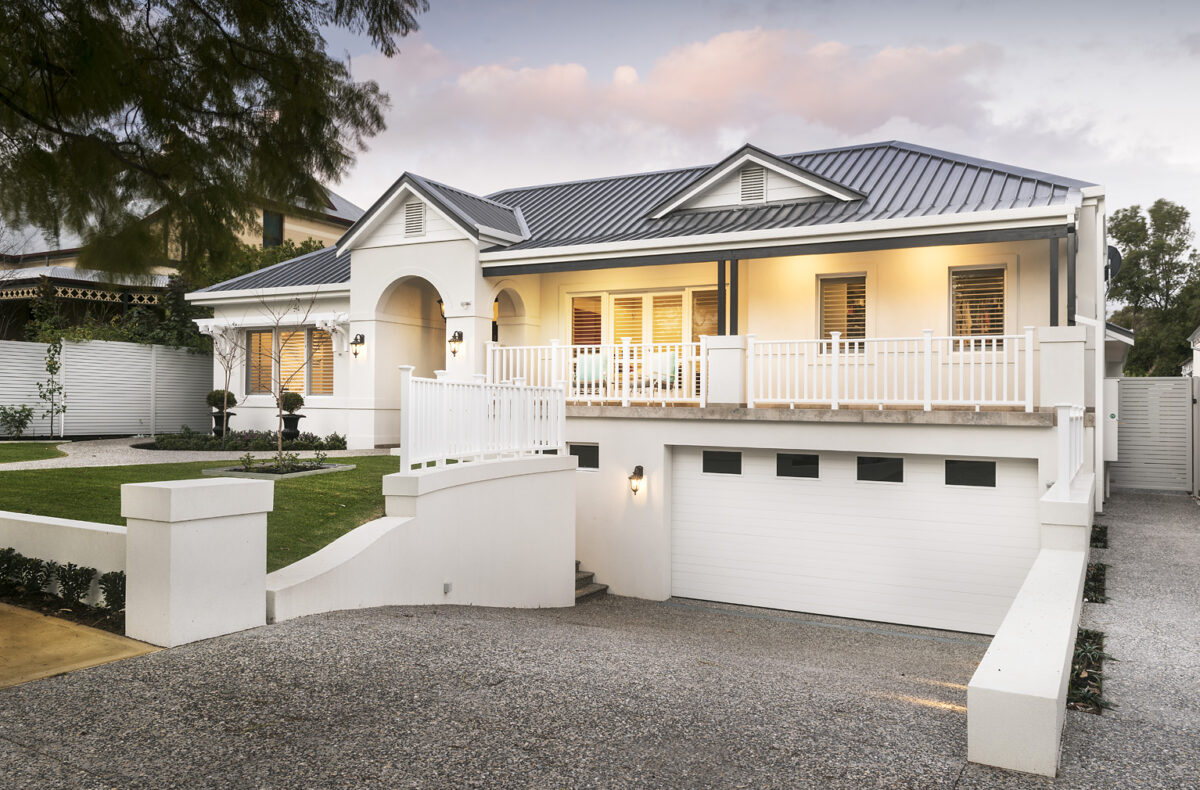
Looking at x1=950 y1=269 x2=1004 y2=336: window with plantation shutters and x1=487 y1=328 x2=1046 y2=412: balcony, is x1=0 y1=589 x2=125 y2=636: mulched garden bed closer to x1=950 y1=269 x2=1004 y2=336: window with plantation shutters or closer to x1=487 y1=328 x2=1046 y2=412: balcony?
x1=487 y1=328 x2=1046 y2=412: balcony

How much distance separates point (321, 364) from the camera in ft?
58.6

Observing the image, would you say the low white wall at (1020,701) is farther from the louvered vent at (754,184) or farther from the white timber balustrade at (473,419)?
the louvered vent at (754,184)

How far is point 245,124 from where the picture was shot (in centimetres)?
531

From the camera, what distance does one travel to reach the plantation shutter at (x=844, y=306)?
44.6ft

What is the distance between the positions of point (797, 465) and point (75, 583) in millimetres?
8715

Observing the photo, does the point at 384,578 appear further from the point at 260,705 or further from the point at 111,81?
the point at 111,81

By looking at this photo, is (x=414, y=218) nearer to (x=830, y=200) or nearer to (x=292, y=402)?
(x=292, y=402)

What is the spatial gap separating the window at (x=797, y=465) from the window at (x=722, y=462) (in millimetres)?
577

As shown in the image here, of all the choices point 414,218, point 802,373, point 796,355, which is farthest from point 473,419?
point 414,218

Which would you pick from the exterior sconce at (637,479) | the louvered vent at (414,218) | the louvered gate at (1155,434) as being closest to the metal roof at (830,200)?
the louvered vent at (414,218)

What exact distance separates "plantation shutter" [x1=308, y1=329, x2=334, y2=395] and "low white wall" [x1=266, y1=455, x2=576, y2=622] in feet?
28.9

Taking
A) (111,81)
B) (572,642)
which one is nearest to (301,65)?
(111,81)

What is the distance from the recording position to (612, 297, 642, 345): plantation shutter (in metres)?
15.6

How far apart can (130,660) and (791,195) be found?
1192 cm
